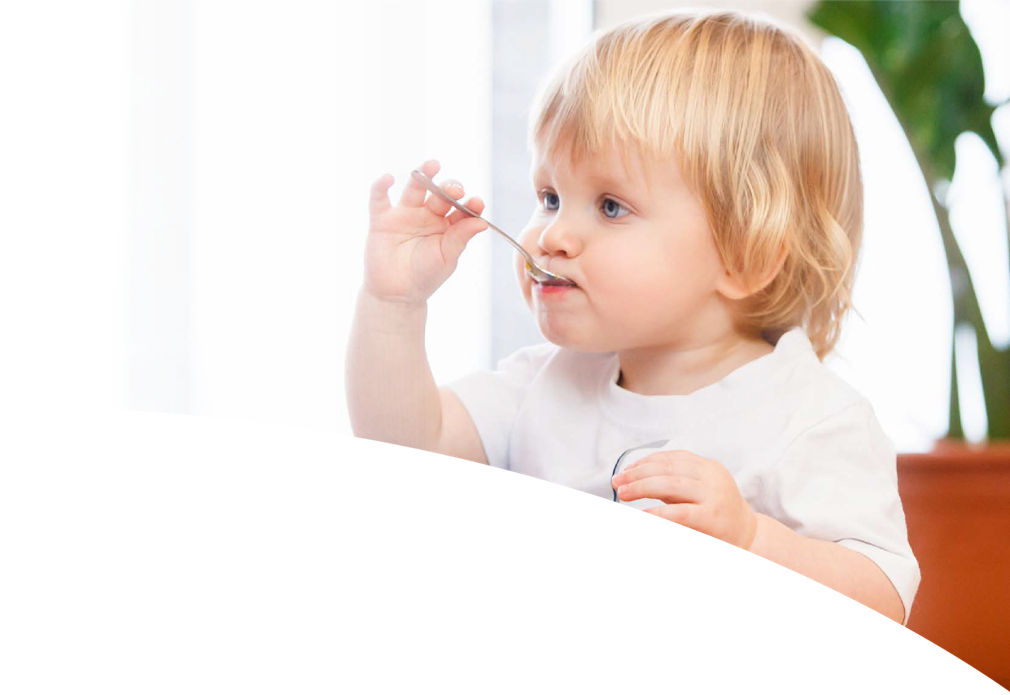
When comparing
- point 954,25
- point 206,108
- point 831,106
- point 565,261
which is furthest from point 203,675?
point 954,25

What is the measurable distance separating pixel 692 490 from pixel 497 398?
1.35 feet

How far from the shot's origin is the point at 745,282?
940 mm

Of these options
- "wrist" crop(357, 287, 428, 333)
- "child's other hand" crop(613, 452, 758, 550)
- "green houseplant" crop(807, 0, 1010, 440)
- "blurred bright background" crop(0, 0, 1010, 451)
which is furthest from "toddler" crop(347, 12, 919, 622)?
"green houseplant" crop(807, 0, 1010, 440)

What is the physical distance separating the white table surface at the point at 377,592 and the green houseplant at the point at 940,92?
6.39ft

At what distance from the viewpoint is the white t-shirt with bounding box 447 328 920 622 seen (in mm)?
825

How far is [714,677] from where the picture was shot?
0.17 m

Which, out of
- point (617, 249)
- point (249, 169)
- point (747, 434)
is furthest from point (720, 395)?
point (249, 169)

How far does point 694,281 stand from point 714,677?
2.53ft

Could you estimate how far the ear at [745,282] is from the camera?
94cm

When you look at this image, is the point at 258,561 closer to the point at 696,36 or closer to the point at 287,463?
the point at 287,463

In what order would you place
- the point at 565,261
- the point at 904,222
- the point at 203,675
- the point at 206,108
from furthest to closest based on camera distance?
the point at 904,222, the point at 206,108, the point at 565,261, the point at 203,675

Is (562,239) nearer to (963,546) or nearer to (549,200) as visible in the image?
(549,200)

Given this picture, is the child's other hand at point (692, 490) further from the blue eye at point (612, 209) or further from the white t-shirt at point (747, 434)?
the blue eye at point (612, 209)

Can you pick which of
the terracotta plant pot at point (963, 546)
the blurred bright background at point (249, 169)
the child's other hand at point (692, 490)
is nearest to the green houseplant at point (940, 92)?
the blurred bright background at point (249, 169)
